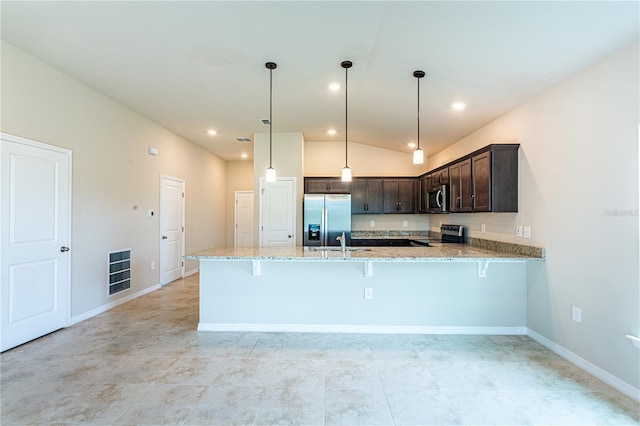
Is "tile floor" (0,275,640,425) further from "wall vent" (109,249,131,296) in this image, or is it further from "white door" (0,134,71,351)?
"wall vent" (109,249,131,296)

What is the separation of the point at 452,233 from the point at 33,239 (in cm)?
545

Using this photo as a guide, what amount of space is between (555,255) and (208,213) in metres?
6.70

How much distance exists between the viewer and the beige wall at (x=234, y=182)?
8.66m

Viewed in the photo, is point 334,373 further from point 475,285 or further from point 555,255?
point 555,255

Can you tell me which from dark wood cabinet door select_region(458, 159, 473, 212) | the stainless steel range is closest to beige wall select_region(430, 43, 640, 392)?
dark wood cabinet door select_region(458, 159, 473, 212)

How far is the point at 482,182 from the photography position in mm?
3676

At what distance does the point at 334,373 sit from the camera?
2.63m

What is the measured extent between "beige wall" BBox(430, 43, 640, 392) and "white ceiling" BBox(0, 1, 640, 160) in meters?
0.26

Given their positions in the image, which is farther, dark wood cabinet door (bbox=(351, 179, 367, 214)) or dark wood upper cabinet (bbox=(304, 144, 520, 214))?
dark wood cabinet door (bbox=(351, 179, 367, 214))

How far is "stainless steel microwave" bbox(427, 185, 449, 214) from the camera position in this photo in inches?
186

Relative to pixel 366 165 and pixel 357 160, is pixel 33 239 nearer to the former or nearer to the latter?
pixel 357 160

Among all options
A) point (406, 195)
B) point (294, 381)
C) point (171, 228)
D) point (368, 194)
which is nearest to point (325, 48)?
point (294, 381)

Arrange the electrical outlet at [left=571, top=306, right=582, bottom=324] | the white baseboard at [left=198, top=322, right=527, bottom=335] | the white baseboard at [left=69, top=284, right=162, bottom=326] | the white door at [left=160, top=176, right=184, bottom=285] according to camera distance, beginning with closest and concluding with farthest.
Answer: the electrical outlet at [left=571, top=306, right=582, bottom=324] → the white baseboard at [left=198, top=322, right=527, bottom=335] → the white baseboard at [left=69, top=284, right=162, bottom=326] → the white door at [left=160, top=176, right=184, bottom=285]

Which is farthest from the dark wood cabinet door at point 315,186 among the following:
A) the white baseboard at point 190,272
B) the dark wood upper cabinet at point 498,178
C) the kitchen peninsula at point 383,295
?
the white baseboard at point 190,272
